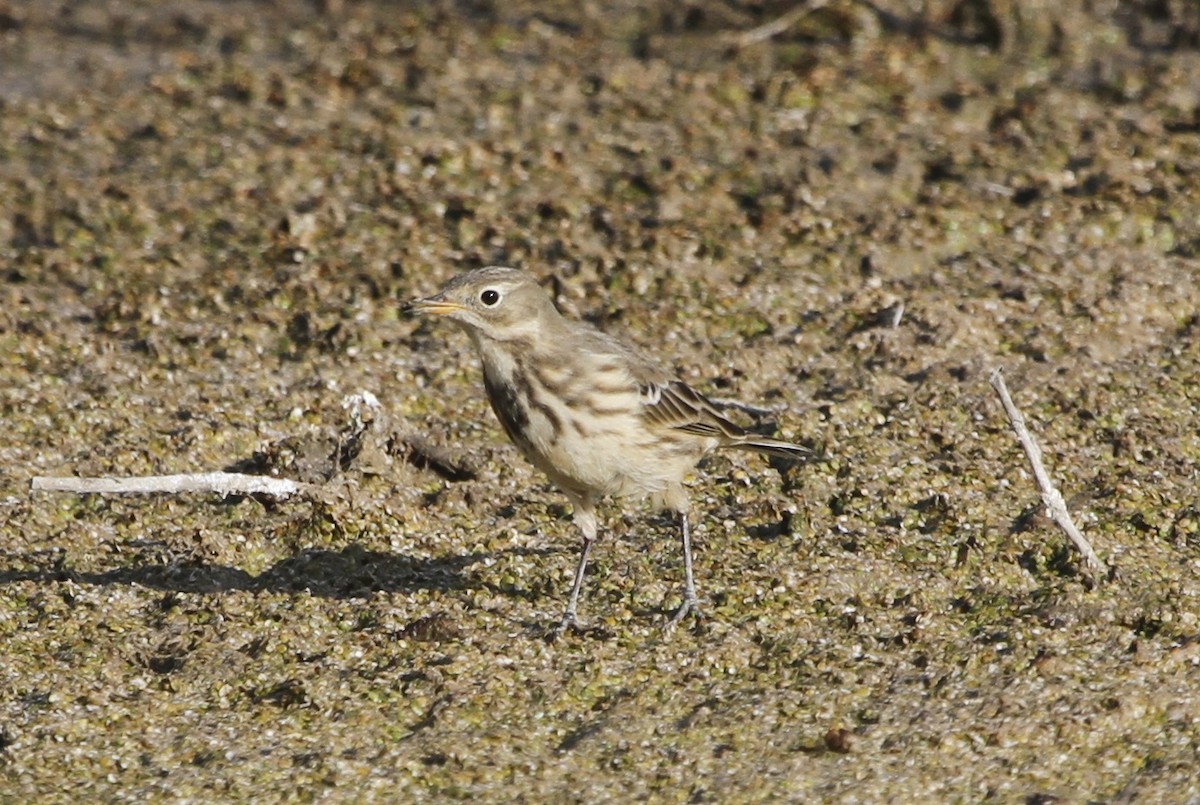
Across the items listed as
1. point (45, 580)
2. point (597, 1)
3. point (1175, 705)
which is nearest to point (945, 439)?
point (1175, 705)

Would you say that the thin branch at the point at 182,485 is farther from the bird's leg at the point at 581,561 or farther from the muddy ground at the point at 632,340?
the bird's leg at the point at 581,561

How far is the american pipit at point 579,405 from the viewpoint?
22.7 ft

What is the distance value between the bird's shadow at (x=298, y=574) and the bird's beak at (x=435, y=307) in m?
1.05

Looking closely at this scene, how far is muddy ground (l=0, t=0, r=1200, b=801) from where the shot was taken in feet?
20.0

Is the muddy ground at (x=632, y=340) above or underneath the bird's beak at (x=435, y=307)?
underneath

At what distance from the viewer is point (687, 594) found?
22.7 feet

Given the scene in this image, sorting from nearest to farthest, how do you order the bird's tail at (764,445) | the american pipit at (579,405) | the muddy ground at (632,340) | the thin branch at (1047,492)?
1. the muddy ground at (632,340)
2. the thin branch at (1047,492)
3. the american pipit at (579,405)
4. the bird's tail at (764,445)

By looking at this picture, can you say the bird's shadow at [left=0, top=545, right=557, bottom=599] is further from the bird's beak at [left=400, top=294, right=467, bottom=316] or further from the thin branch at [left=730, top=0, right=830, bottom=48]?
the thin branch at [left=730, top=0, right=830, bottom=48]

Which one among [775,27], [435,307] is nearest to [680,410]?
[435,307]

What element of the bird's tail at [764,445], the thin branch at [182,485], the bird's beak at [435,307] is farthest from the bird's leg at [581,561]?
the thin branch at [182,485]

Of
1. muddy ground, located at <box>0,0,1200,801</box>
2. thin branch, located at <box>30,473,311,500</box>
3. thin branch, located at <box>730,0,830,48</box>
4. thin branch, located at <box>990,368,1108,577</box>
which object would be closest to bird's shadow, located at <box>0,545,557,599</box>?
→ muddy ground, located at <box>0,0,1200,801</box>

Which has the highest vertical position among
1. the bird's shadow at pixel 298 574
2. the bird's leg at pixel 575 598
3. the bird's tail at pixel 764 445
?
the bird's tail at pixel 764 445

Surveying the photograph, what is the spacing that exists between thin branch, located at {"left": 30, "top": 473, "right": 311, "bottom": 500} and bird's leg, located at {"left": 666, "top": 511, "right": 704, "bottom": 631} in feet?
5.50

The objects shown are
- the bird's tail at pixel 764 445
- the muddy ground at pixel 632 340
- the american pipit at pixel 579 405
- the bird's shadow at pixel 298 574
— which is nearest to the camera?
the muddy ground at pixel 632 340
